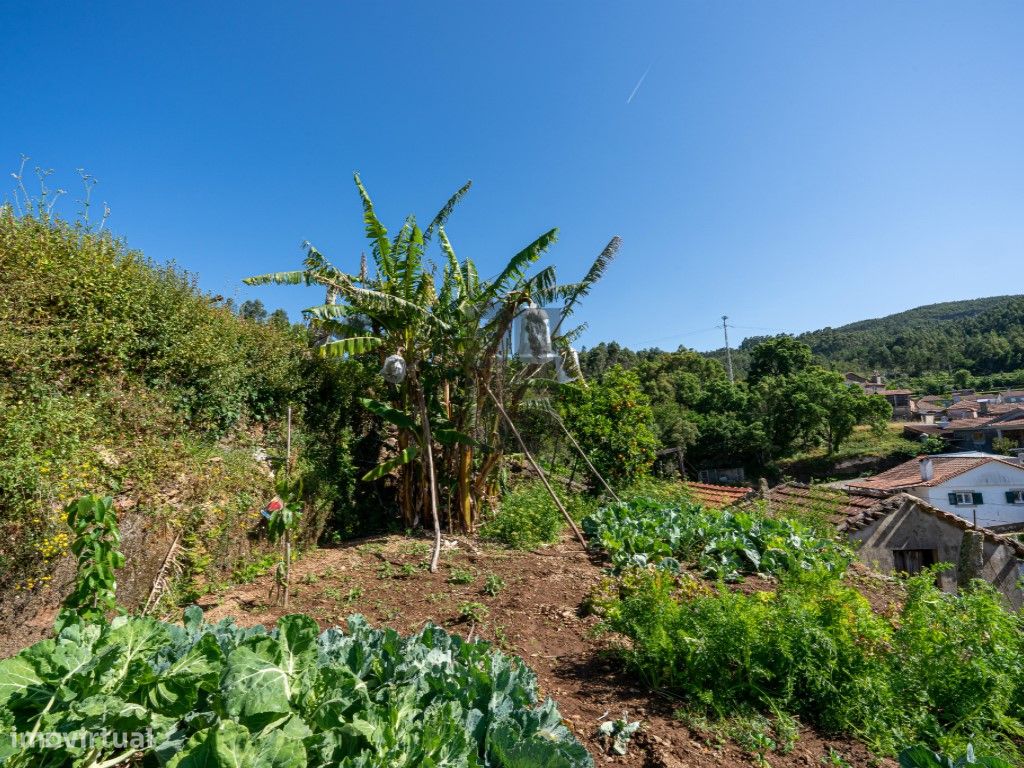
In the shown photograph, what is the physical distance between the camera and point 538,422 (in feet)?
33.1

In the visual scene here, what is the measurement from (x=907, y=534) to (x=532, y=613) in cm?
931

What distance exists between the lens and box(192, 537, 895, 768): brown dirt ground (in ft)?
7.77

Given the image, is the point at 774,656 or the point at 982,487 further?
the point at 982,487

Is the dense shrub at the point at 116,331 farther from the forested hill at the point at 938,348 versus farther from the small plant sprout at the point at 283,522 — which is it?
the forested hill at the point at 938,348

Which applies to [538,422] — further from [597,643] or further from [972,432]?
[972,432]

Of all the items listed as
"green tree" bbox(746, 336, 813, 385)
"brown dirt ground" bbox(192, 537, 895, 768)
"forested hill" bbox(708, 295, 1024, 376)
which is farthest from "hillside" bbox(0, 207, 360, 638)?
"forested hill" bbox(708, 295, 1024, 376)

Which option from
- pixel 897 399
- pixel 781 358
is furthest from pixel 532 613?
pixel 897 399

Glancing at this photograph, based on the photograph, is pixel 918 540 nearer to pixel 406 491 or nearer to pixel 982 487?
pixel 406 491

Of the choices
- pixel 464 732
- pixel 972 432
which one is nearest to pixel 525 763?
pixel 464 732

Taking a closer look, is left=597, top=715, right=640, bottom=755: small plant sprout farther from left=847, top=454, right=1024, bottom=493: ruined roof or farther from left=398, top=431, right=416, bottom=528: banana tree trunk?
left=847, top=454, right=1024, bottom=493: ruined roof

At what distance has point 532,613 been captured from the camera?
4016mm

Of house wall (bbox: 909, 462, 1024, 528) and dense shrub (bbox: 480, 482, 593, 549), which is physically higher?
dense shrub (bbox: 480, 482, 593, 549)

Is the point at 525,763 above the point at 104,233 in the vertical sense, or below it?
below

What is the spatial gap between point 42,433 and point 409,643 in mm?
4024
